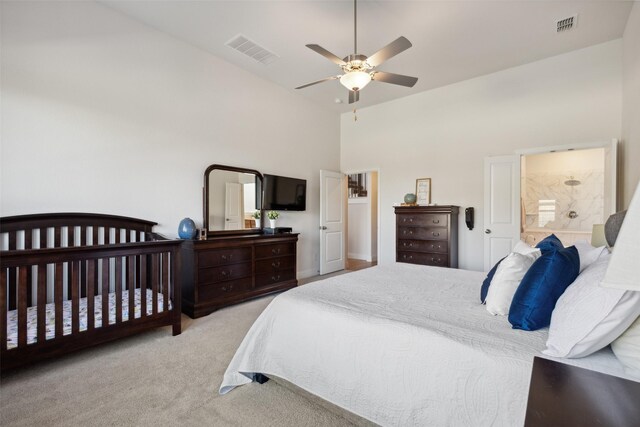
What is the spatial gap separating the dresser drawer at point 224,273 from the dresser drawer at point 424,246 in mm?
2296

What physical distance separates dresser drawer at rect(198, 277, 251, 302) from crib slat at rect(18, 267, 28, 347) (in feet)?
4.76

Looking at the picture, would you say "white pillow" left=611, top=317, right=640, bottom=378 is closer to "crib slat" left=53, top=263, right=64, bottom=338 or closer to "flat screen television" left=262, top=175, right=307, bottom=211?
"crib slat" left=53, top=263, right=64, bottom=338

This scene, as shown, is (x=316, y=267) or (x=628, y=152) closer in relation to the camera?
(x=628, y=152)

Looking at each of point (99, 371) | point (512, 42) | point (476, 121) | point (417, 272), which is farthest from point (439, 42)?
point (99, 371)

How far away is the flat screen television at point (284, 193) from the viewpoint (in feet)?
14.8

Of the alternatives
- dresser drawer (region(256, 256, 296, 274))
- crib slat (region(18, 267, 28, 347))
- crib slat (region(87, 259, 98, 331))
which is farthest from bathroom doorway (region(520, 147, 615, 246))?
crib slat (region(18, 267, 28, 347))

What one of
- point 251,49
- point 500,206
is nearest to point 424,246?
point 500,206

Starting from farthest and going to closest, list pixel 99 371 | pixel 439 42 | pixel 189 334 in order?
pixel 439 42 < pixel 189 334 < pixel 99 371

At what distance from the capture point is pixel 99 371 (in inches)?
83.9

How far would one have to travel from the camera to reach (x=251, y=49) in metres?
3.68

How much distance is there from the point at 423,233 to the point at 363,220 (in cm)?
294

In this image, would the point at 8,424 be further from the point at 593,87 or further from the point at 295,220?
the point at 593,87

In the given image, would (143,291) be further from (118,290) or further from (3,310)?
(3,310)

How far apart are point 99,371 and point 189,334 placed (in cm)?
76
